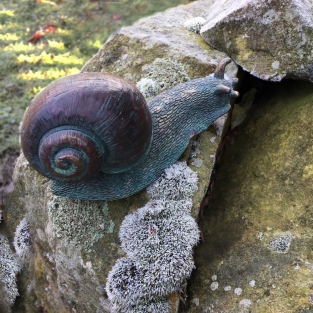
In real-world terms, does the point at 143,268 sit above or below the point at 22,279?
above

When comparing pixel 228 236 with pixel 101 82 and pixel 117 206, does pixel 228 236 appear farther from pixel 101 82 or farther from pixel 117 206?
pixel 101 82

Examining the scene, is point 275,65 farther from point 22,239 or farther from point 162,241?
point 22,239


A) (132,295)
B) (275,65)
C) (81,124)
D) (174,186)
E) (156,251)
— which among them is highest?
(81,124)

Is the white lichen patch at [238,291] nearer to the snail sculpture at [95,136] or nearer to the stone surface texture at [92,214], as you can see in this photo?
the stone surface texture at [92,214]

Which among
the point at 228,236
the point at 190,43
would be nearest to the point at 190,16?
the point at 190,43

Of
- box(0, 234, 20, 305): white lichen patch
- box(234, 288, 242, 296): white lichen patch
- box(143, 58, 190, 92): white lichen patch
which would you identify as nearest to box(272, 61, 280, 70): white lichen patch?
box(143, 58, 190, 92): white lichen patch

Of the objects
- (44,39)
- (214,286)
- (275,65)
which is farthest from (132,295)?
(44,39)
